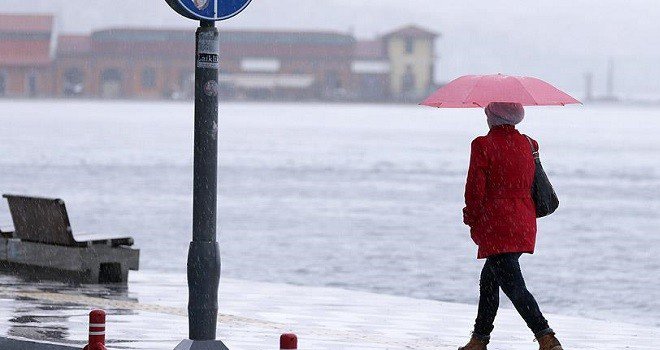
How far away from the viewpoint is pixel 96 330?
295 inches

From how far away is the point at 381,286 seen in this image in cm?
1894

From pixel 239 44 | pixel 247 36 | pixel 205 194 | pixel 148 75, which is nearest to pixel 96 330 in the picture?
pixel 205 194

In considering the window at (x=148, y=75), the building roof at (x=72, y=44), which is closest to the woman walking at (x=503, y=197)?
the window at (x=148, y=75)

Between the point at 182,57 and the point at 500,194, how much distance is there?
184 meters

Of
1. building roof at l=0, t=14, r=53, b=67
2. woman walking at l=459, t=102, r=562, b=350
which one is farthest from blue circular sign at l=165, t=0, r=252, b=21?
building roof at l=0, t=14, r=53, b=67

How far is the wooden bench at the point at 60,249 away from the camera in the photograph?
530 inches

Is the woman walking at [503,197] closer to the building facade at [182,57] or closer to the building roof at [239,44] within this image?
the building facade at [182,57]

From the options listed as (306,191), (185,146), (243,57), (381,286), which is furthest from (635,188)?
(243,57)

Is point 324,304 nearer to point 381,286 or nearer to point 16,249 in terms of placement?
Result: point 16,249

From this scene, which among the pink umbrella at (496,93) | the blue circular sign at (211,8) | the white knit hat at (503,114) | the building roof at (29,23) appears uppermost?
the building roof at (29,23)

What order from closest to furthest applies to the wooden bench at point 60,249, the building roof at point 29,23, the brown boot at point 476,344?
the brown boot at point 476,344 < the wooden bench at point 60,249 < the building roof at point 29,23

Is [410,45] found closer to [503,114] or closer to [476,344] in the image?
[476,344]

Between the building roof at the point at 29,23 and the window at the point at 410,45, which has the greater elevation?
the building roof at the point at 29,23

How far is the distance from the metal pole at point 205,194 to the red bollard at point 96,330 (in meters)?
0.90
